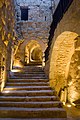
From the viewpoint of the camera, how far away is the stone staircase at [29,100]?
507cm

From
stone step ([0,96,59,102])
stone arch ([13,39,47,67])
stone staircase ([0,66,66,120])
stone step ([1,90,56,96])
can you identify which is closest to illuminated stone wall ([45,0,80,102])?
stone staircase ([0,66,66,120])

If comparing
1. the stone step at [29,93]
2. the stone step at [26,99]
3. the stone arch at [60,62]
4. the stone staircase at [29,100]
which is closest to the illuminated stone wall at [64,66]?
the stone arch at [60,62]

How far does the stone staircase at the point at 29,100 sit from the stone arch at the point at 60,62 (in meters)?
0.49

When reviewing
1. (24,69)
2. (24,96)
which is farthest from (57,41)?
(24,69)

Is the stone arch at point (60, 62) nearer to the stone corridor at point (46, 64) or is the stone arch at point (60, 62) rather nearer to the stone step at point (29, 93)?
the stone corridor at point (46, 64)

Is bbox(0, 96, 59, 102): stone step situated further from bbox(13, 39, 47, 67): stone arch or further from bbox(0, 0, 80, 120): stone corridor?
bbox(13, 39, 47, 67): stone arch

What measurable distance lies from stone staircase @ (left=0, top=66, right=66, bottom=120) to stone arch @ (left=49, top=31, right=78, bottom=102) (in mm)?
493

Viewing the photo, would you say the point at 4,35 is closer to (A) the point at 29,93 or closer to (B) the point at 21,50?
(A) the point at 29,93

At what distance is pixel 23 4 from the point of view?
1274 centimetres

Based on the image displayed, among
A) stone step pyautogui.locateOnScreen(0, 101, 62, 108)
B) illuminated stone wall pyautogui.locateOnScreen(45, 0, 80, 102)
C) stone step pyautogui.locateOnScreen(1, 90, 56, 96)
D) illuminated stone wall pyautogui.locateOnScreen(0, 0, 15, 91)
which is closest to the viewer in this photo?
stone step pyautogui.locateOnScreen(0, 101, 62, 108)

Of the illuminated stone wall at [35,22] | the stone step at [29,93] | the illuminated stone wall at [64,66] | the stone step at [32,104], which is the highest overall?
the illuminated stone wall at [35,22]

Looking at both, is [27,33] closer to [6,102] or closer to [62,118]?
[6,102]

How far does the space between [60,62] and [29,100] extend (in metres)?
2.55

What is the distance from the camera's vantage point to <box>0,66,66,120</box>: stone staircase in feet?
16.6
